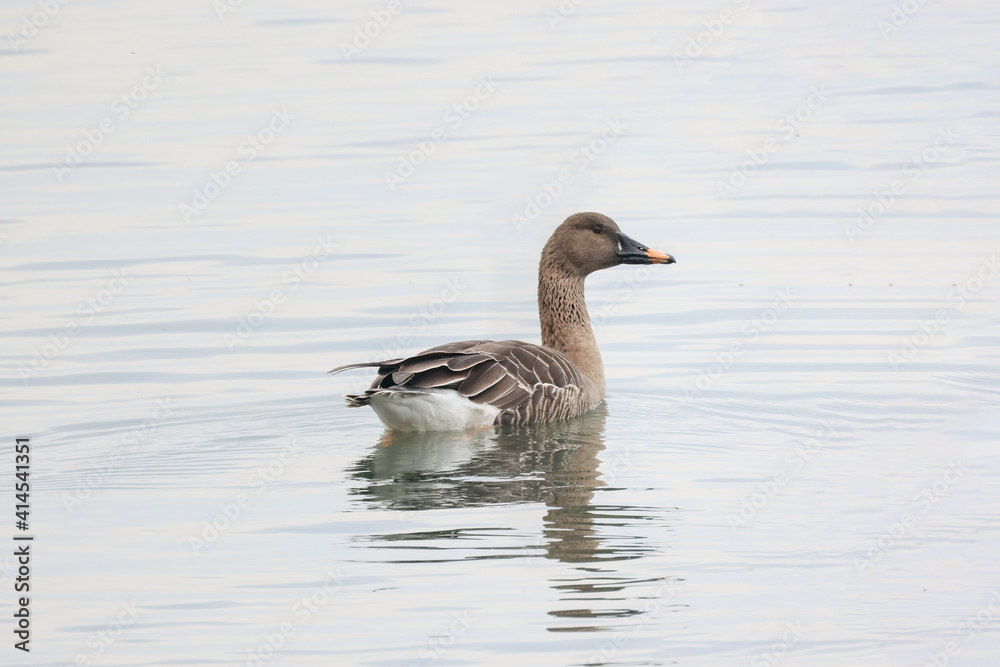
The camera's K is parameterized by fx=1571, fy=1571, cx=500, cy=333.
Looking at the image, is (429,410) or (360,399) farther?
(429,410)

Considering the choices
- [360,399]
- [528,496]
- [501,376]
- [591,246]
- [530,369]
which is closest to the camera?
[528,496]

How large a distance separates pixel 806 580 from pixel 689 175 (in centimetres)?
1153

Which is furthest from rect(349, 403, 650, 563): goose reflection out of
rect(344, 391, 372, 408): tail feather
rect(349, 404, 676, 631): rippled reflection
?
rect(344, 391, 372, 408): tail feather

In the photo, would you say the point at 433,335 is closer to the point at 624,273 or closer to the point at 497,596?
the point at 624,273

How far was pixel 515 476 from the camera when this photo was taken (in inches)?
426

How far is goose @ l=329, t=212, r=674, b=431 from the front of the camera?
1181cm

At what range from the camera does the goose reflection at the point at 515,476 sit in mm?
9359

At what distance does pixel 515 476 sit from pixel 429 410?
1.40m

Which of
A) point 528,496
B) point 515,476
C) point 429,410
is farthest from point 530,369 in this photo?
point 528,496

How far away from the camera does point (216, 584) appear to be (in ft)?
28.5

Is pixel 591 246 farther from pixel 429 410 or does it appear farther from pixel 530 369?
pixel 429 410

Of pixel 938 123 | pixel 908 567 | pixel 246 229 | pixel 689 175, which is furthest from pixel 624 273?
pixel 908 567

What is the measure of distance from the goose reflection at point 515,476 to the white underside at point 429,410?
9cm

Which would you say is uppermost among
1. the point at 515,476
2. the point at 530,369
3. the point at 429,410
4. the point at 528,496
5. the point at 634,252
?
the point at 634,252
